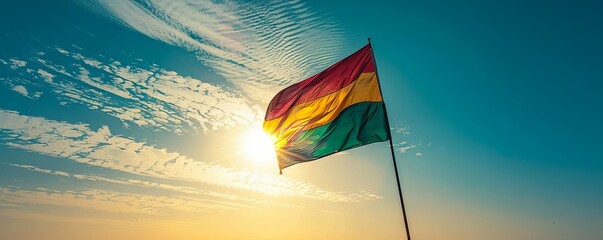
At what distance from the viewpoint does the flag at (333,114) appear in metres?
11.3

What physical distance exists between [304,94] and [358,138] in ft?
10.4

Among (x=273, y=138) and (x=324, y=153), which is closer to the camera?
(x=324, y=153)

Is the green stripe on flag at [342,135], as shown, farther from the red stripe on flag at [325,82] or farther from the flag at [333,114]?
the red stripe on flag at [325,82]

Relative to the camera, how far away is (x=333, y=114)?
1223 centimetres

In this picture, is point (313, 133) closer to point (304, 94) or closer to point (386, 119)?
point (304, 94)

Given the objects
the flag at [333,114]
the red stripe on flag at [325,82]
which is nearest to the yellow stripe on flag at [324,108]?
the flag at [333,114]

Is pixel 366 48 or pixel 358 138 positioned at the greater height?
pixel 366 48

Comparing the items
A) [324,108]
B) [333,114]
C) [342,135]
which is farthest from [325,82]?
[342,135]

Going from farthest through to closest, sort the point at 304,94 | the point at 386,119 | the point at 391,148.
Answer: the point at 304,94 → the point at 386,119 → the point at 391,148

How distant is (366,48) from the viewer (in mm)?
11797

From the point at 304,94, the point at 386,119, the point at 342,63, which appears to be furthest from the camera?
the point at 304,94

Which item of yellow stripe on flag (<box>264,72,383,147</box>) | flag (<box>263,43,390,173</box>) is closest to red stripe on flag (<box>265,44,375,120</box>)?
flag (<box>263,43,390,173</box>)

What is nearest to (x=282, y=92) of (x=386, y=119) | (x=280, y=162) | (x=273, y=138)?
(x=273, y=138)

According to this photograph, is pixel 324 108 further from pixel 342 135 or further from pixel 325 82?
pixel 342 135
